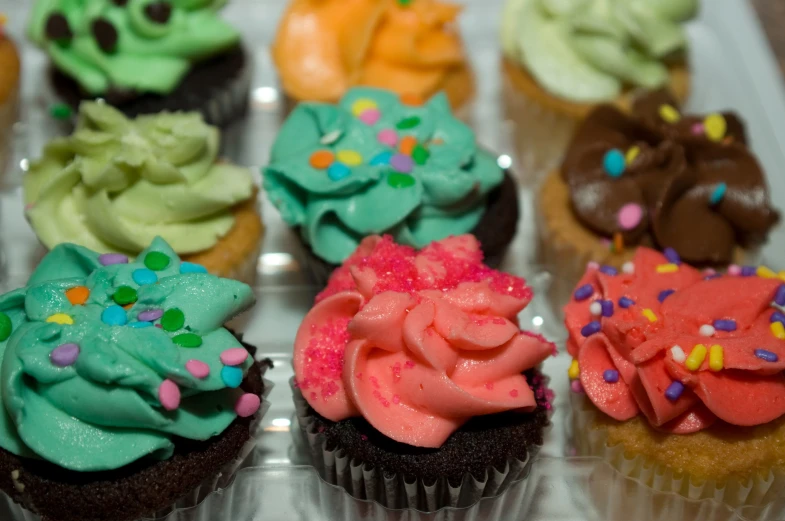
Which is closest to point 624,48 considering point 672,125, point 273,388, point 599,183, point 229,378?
point 672,125

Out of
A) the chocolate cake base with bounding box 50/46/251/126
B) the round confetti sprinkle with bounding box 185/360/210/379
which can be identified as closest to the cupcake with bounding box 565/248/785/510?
the round confetti sprinkle with bounding box 185/360/210/379

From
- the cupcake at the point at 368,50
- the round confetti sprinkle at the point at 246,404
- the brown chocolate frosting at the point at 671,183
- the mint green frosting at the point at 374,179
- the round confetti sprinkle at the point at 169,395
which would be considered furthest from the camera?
the cupcake at the point at 368,50

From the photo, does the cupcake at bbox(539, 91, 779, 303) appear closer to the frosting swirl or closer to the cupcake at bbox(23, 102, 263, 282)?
the cupcake at bbox(23, 102, 263, 282)

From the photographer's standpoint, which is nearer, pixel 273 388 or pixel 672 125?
pixel 273 388

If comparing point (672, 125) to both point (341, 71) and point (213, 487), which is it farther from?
point (213, 487)

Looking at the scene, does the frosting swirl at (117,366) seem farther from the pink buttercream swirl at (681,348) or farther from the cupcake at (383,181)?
the pink buttercream swirl at (681,348)

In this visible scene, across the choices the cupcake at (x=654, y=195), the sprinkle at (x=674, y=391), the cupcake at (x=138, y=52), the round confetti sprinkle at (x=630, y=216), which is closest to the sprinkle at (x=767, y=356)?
the sprinkle at (x=674, y=391)
